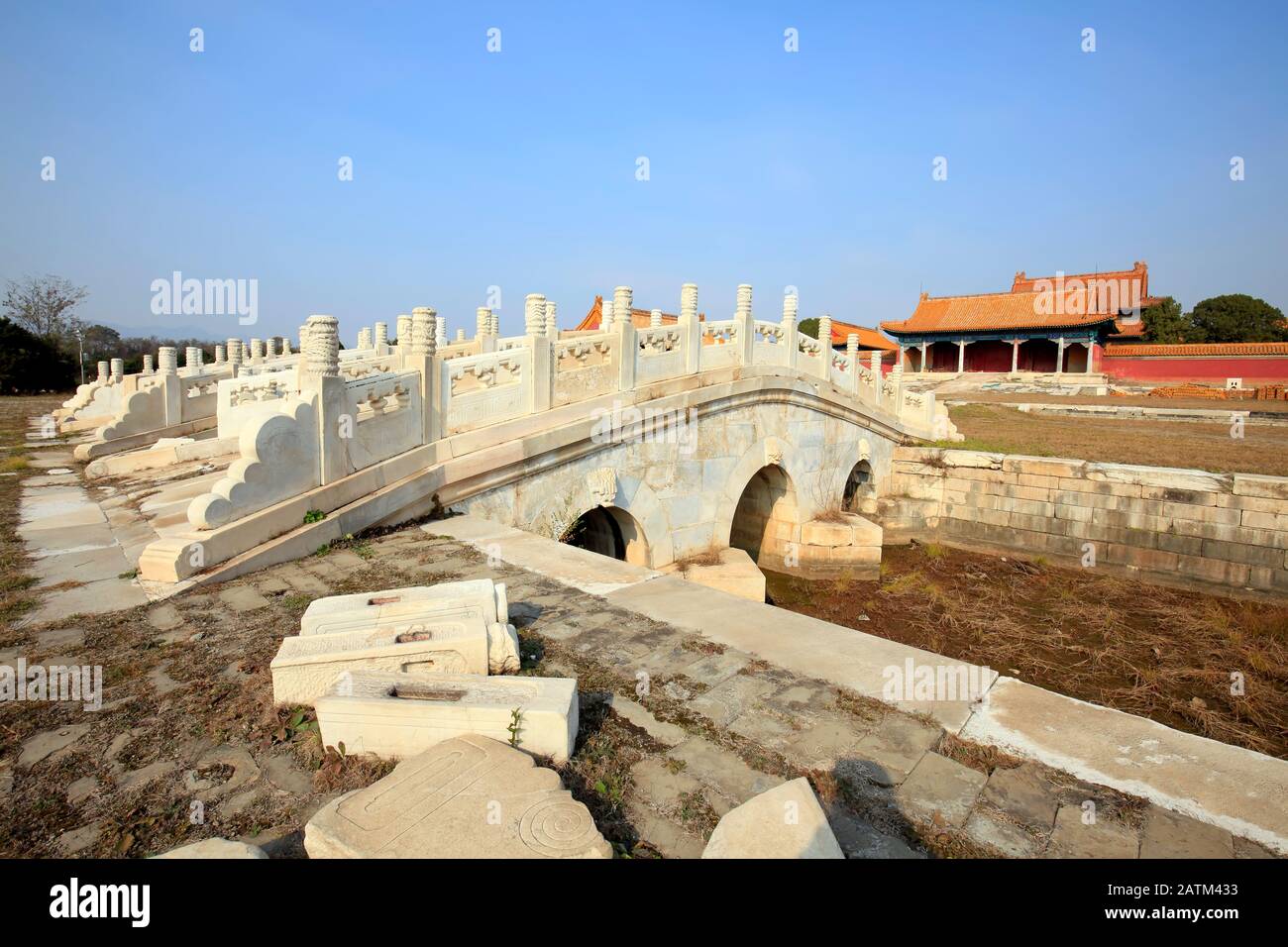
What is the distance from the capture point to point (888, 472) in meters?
14.0

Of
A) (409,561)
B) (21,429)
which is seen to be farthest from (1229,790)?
(21,429)

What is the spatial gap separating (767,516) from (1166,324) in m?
36.8

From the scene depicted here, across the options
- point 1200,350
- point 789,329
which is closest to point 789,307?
point 789,329

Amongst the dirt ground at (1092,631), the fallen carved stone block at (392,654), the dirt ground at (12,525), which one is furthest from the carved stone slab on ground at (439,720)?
the dirt ground at (1092,631)

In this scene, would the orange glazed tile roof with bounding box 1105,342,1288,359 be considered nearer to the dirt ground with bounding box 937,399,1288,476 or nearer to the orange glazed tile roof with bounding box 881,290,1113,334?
the orange glazed tile roof with bounding box 881,290,1113,334

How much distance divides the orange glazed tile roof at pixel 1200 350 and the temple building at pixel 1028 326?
90 cm

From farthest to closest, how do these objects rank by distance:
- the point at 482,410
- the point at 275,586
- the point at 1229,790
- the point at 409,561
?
the point at 482,410 < the point at 409,561 < the point at 275,586 < the point at 1229,790

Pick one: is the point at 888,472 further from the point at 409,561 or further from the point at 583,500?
the point at 409,561

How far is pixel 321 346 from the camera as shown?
5371 mm

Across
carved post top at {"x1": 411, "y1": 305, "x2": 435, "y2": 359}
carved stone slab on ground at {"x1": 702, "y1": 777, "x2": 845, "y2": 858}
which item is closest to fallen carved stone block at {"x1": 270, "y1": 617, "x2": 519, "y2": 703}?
carved stone slab on ground at {"x1": 702, "y1": 777, "x2": 845, "y2": 858}

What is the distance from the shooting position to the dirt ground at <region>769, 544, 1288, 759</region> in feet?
22.4

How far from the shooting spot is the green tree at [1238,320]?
37.3m

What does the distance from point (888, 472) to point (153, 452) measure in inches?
487

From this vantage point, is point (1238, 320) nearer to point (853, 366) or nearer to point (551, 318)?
point (853, 366)
